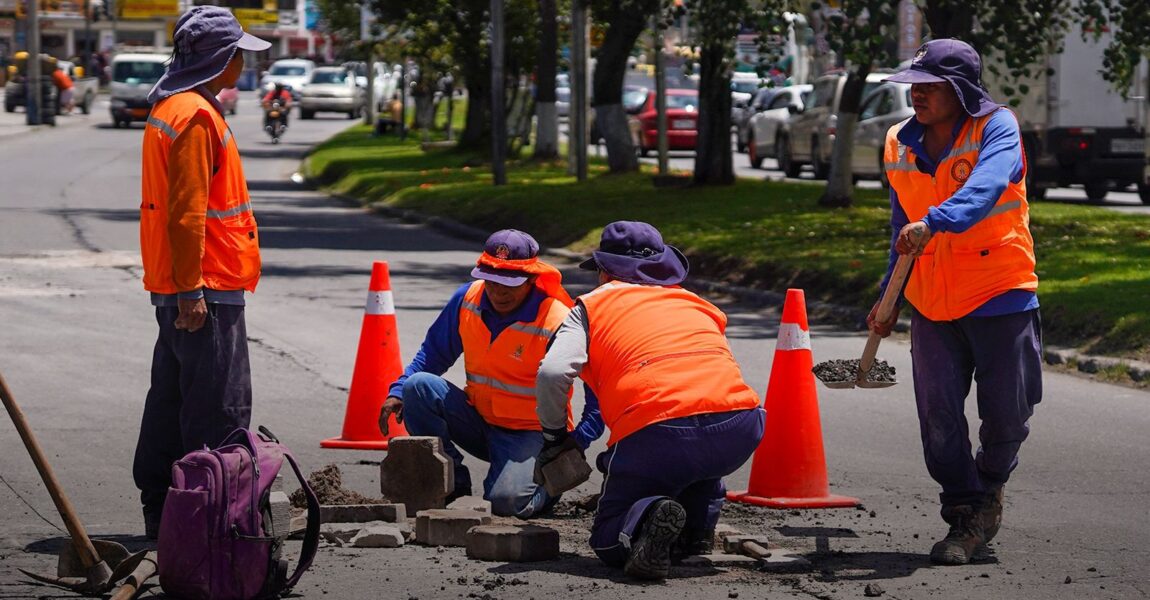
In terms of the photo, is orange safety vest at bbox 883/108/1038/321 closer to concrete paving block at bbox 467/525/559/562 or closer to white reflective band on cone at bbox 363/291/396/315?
concrete paving block at bbox 467/525/559/562

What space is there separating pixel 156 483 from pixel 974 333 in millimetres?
3009

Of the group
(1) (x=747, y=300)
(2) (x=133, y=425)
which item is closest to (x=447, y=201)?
(1) (x=747, y=300)

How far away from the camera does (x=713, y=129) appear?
24.0 meters

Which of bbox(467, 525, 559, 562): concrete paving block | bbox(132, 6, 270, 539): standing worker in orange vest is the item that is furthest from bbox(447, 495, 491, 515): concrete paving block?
bbox(132, 6, 270, 539): standing worker in orange vest

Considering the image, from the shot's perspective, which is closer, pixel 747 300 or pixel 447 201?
pixel 747 300

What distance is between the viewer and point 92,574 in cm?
582

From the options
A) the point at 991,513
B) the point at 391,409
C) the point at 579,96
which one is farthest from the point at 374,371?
the point at 579,96

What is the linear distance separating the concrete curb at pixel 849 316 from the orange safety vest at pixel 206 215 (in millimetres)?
6678

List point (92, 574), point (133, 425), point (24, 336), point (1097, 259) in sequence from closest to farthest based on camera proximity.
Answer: point (92, 574)
point (133, 425)
point (24, 336)
point (1097, 259)

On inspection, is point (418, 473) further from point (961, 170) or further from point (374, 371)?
point (961, 170)

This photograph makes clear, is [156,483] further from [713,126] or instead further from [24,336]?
[713,126]

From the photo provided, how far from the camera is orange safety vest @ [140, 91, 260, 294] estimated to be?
6.45 meters

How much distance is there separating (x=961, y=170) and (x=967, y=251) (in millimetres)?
295

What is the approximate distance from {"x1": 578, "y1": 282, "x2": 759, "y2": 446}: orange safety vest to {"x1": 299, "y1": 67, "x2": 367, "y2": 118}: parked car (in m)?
61.4
